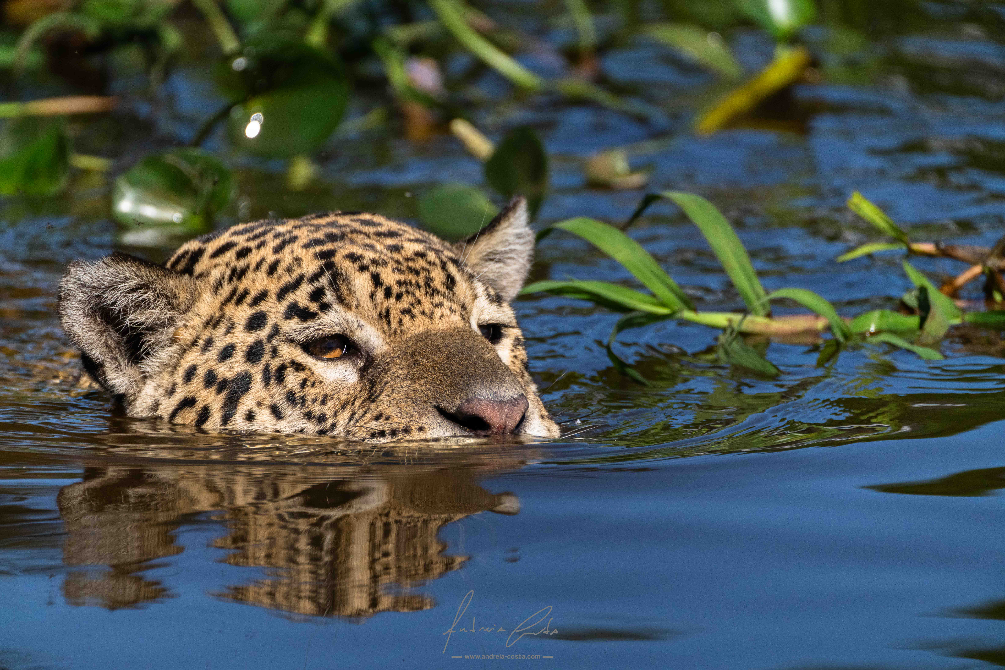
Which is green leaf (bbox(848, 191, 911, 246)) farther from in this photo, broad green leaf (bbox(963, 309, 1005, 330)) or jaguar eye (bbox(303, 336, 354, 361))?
jaguar eye (bbox(303, 336, 354, 361))

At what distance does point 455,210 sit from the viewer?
369 inches

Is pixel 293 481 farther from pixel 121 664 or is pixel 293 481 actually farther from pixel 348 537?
pixel 121 664

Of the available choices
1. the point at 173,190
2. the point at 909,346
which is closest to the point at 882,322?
the point at 909,346

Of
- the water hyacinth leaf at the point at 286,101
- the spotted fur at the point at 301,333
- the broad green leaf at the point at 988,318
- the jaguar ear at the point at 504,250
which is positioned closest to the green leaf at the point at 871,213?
the broad green leaf at the point at 988,318

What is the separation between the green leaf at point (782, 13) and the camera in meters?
11.5

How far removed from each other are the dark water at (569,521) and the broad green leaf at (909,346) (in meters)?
0.11

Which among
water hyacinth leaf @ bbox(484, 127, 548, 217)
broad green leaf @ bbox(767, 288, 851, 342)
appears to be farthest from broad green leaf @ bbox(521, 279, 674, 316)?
water hyacinth leaf @ bbox(484, 127, 548, 217)

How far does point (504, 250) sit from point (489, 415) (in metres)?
2.06

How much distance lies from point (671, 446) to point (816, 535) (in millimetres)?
1383

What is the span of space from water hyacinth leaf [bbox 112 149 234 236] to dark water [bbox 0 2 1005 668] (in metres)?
0.87

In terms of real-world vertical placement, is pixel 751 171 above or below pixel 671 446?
above

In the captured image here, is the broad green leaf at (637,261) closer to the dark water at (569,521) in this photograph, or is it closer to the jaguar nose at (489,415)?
the dark water at (569,521)

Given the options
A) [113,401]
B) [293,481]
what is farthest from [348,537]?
[113,401]

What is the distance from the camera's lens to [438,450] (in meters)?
5.54
